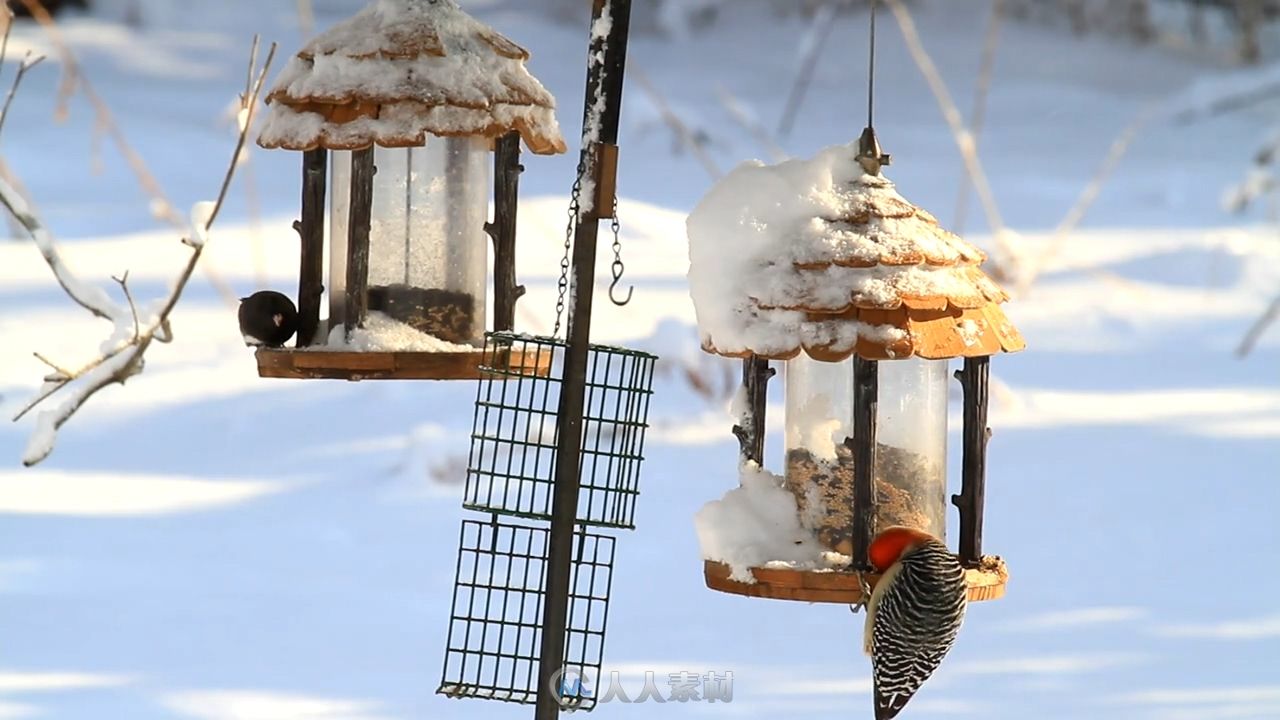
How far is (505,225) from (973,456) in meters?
0.99

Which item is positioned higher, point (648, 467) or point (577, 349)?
point (648, 467)

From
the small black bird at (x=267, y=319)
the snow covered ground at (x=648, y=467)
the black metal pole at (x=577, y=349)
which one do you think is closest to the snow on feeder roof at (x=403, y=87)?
the small black bird at (x=267, y=319)

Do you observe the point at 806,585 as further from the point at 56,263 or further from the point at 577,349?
the point at 56,263

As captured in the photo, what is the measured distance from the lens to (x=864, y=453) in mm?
2830

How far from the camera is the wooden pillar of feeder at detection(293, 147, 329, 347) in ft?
10.6

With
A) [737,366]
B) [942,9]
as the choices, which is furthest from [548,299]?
[942,9]

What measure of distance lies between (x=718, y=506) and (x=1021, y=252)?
561 centimetres

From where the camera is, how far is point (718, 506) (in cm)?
293

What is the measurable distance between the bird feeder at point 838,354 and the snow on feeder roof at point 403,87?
0.48 m

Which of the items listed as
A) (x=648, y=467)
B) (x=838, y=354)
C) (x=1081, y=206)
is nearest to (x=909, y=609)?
(x=838, y=354)

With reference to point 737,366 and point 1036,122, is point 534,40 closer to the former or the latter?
point 1036,122

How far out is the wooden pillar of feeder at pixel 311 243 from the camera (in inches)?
127

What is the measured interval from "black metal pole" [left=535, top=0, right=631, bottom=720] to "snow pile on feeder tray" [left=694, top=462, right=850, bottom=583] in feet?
0.86

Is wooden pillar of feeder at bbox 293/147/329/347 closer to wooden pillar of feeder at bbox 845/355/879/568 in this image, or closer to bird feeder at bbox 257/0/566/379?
bird feeder at bbox 257/0/566/379
